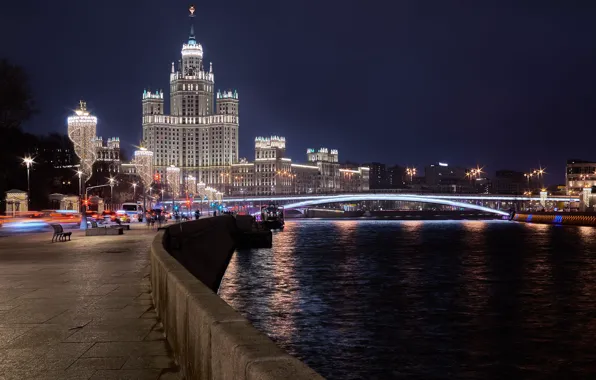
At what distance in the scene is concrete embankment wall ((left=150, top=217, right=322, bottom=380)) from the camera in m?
4.62

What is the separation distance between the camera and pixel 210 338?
6191mm

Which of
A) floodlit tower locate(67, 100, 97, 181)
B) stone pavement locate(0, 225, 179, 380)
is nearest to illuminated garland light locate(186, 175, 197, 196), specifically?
floodlit tower locate(67, 100, 97, 181)

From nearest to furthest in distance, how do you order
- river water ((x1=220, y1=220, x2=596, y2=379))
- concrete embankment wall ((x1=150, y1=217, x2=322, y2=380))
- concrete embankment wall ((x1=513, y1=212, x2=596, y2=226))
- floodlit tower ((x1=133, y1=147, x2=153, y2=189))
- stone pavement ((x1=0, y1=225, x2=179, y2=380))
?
concrete embankment wall ((x1=150, y1=217, x2=322, y2=380)) → stone pavement ((x1=0, y1=225, x2=179, y2=380)) → river water ((x1=220, y1=220, x2=596, y2=379)) → floodlit tower ((x1=133, y1=147, x2=153, y2=189)) → concrete embankment wall ((x1=513, y1=212, x2=596, y2=226))

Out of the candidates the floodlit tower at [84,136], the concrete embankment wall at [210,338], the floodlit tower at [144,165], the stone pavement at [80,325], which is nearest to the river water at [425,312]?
the stone pavement at [80,325]

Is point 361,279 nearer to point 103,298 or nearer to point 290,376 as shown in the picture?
point 103,298

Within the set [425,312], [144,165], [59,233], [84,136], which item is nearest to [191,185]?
[144,165]

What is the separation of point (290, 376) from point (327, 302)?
24.9 metres

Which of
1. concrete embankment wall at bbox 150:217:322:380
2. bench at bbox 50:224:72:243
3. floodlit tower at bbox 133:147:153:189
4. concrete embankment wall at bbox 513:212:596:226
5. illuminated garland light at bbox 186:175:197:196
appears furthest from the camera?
illuminated garland light at bbox 186:175:197:196

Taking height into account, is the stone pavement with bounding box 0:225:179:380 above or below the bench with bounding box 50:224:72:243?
below

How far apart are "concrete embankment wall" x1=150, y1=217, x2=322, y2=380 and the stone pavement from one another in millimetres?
438

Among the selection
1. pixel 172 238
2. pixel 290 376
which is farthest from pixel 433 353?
pixel 290 376

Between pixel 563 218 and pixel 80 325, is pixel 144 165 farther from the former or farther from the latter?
pixel 563 218

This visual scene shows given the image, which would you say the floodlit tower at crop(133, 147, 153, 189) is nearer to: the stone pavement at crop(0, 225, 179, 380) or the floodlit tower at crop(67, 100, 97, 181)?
the floodlit tower at crop(67, 100, 97, 181)

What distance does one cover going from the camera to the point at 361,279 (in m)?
38.1
